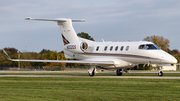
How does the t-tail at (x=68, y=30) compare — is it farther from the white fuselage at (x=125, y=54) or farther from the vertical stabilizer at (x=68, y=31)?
the white fuselage at (x=125, y=54)

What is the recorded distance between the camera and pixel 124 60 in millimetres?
30484

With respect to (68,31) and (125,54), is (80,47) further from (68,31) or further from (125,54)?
(125,54)

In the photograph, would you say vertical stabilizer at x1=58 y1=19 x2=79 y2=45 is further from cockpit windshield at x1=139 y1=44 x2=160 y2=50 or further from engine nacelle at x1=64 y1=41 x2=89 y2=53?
cockpit windshield at x1=139 y1=44 x2=160 y2=50

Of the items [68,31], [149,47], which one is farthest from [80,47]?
[149,47]

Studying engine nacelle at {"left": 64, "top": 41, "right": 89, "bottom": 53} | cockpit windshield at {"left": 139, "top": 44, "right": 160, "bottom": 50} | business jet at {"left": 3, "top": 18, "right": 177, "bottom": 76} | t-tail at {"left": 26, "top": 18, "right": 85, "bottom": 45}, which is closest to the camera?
business jet at {"left": 3, "top": 18, "right": 177, "bottom": 76}

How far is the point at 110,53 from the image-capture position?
104ft

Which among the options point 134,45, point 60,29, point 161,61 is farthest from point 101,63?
point 60,29

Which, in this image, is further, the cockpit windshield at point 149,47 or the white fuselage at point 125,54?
the cockpit windshield at point 149,47

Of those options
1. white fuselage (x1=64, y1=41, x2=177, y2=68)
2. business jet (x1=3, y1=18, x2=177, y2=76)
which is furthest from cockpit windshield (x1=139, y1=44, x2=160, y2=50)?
white fuselage (x1=64, y1=41, x2=177, y2=68)

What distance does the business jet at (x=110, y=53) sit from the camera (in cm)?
2867

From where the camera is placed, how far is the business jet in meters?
28.7

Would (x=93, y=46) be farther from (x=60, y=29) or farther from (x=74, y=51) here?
(x=60, y=29)

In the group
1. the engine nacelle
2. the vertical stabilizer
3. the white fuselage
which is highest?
the vertical stabilizer

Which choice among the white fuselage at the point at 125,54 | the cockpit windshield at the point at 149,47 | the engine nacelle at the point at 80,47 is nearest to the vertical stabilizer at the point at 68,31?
the engine nacelle at the point at 80,47
